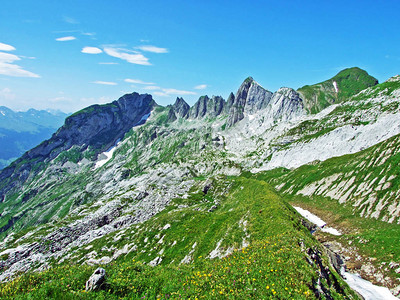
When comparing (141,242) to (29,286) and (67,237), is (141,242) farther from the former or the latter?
(67,237)

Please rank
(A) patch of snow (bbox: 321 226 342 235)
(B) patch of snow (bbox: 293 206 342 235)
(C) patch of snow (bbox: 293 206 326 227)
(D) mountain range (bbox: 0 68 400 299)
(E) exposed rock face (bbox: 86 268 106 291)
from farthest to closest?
(C) patch of snow (bbox: 293 206 326 227)
(B) patch of snow (bbox: 293 206 342 235)
(A) patch of snow (bbox: 321 226 342 235)
(D) mountain range (bbox: 0 68 400 299)
(E) exposed rock face (bbox: 86 268 106 291)

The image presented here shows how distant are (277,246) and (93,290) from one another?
602 inches

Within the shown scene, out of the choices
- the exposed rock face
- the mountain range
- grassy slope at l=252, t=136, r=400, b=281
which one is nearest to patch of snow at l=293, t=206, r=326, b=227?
grassy slope at l=252, t=136, r=400, b=281

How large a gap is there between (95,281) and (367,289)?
3945cm

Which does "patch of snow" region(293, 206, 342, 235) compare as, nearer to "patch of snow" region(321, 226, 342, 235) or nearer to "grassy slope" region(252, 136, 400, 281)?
"patch of snow" region(321, 226, 342, 235)

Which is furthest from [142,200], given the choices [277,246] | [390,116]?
[390,116]

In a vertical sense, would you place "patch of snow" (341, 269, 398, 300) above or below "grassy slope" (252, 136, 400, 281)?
below

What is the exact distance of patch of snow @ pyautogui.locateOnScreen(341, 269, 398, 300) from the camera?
1225 inches

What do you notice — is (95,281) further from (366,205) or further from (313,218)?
(313,218)

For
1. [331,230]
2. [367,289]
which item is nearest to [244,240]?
[367,289]

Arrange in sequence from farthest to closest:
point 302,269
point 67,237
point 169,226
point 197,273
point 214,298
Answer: point 67,237 < point 169,226 < point 197,273 < point 302,269 < point 214,298

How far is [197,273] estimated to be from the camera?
16.9m

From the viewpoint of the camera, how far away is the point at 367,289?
32938 mm

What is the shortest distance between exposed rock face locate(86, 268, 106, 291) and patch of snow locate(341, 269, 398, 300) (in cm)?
3552
